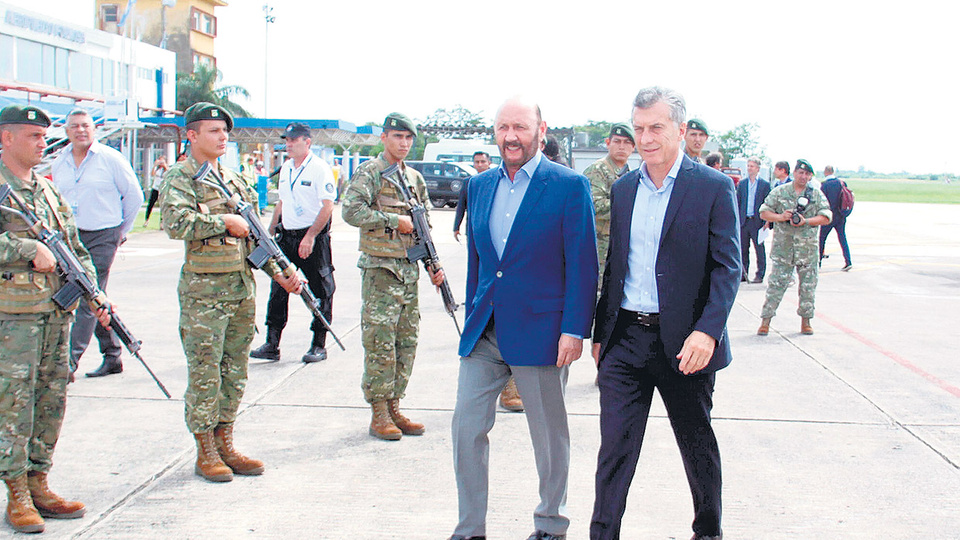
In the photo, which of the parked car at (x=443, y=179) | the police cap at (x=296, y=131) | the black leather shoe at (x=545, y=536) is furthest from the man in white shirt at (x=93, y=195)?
the parked car at (x=443, y=179)

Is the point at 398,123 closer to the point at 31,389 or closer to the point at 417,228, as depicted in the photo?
the point at 417,228

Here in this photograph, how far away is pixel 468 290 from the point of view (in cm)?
387

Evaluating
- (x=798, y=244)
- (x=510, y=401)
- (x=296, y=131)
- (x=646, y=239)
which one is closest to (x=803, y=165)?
(x=798, y=244)

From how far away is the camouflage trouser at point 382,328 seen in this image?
205 inches

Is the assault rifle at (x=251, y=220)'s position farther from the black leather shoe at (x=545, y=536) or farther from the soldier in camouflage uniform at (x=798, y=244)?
the soldier in camouflage uniform at (x=798, y=244)

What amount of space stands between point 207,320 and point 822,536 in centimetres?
304

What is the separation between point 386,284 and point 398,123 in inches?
38.0

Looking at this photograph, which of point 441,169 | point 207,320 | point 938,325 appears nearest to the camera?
point 207,320

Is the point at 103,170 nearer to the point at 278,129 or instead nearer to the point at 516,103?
the point at 516,103

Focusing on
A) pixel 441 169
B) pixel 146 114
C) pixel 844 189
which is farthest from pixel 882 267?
pixel 146 114

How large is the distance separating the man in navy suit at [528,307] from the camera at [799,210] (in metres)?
6.19

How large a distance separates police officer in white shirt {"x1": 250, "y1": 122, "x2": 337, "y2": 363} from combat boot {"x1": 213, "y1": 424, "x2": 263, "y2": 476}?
2.69 meters

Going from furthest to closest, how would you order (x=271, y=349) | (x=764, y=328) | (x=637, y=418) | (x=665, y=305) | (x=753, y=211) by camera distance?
(x=753, y=211) → (x=764, y=328) → (x=271, y=349) → (x=637, y=418) → (x=665, y=305)

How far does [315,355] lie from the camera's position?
733 centimetres
